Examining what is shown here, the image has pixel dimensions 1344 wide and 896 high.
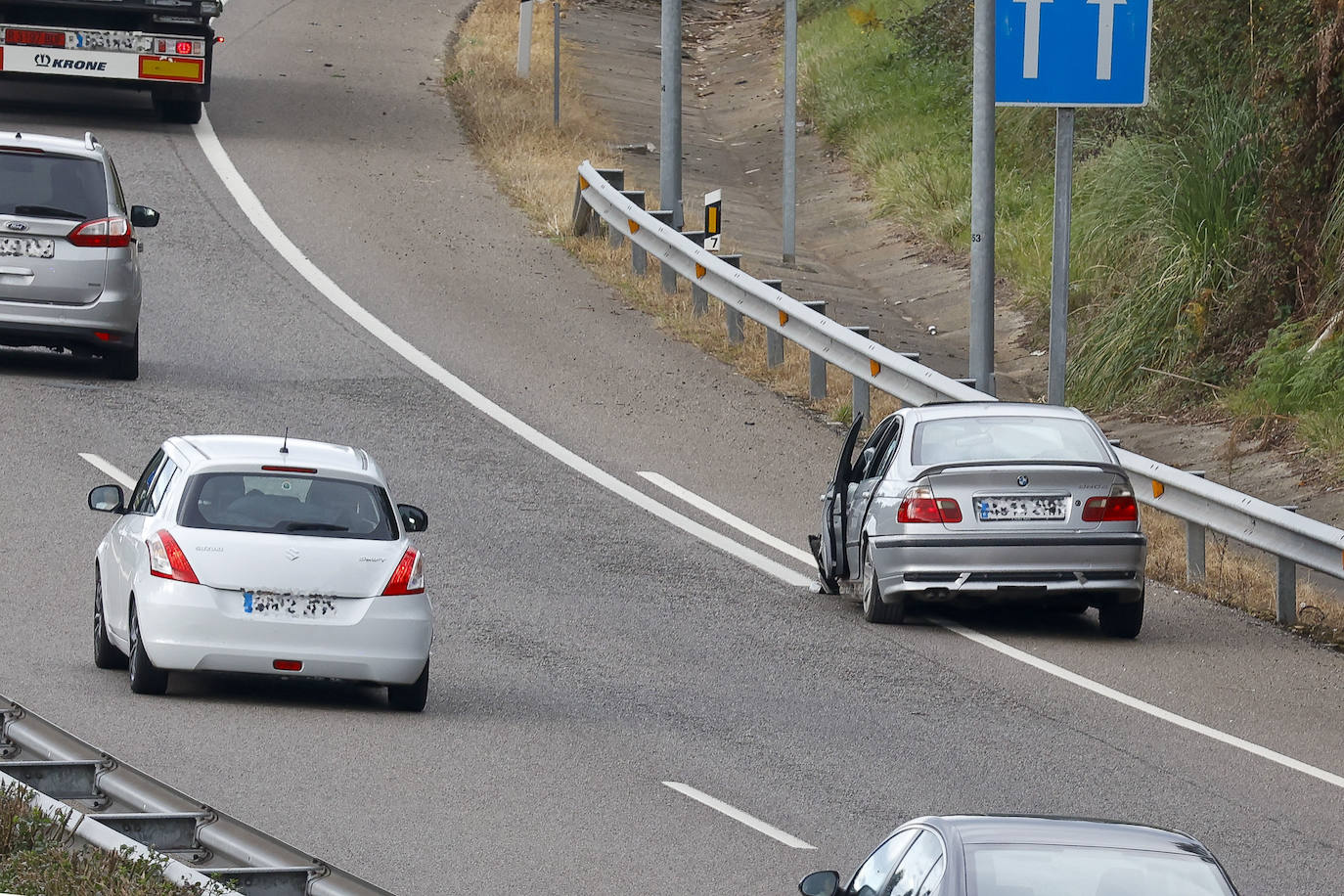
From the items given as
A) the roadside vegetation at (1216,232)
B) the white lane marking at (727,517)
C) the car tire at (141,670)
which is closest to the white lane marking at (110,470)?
the white lane marking at (727,517)

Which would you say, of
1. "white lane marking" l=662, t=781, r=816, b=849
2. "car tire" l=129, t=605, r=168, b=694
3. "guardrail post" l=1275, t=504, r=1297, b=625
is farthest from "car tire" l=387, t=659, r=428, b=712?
"guardrail post" l=1275, t=504, r=1297, b=625

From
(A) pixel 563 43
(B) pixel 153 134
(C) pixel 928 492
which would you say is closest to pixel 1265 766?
(C) pixel 928 492

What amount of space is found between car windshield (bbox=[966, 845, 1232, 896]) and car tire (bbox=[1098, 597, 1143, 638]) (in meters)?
8.48

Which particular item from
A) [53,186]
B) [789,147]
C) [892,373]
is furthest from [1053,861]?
[789,147]

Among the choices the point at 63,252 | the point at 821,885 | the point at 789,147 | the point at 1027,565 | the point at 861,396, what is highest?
the point at 789,147

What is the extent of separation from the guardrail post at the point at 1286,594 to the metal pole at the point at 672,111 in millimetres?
10525

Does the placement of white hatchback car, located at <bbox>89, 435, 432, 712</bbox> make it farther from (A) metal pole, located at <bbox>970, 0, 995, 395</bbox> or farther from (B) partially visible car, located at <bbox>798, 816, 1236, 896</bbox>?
(A) metal pole, located at <bbox>970, 0, 995, 395</bbox>

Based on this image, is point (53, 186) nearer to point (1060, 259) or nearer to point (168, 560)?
point (1060, 259)

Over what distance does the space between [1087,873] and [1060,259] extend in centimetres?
1152

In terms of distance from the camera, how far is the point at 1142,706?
12.9 meters

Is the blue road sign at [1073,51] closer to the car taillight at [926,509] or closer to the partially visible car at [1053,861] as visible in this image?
the car taillight at [926,509]

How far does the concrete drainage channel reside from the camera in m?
7.61

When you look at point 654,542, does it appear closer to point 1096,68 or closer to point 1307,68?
point 1096,68

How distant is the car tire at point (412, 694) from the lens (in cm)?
1191
